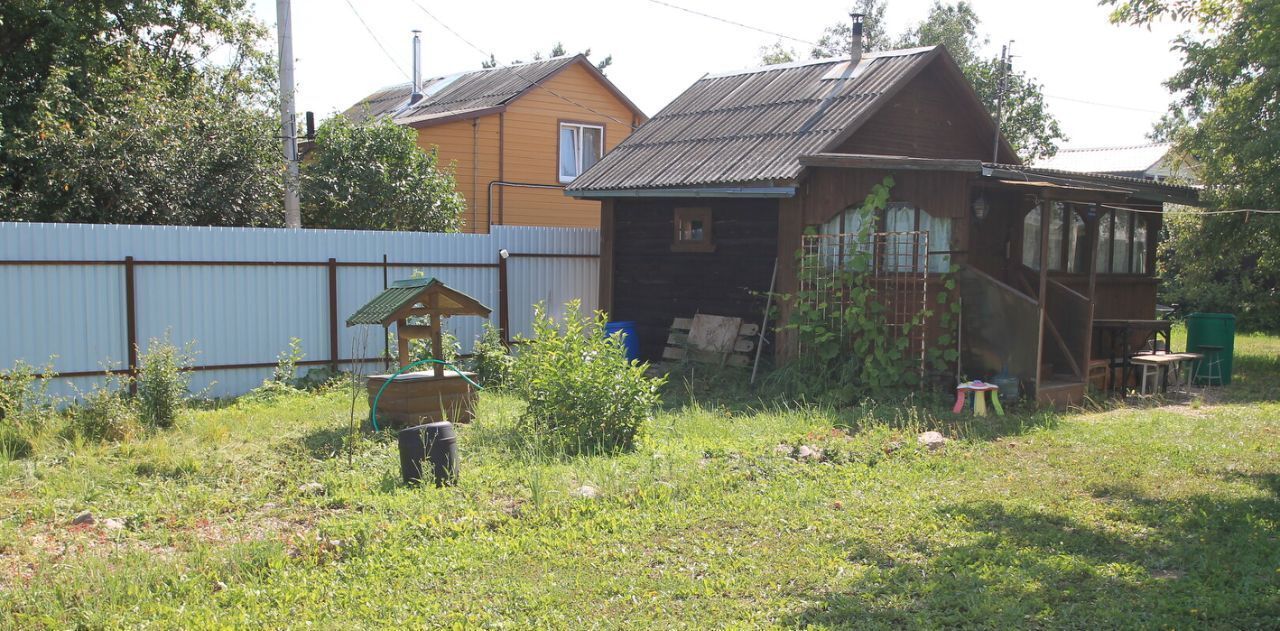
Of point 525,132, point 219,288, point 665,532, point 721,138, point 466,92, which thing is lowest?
point 665,532

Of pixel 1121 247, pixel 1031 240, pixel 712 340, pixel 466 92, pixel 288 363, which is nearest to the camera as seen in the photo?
pixel 288 363

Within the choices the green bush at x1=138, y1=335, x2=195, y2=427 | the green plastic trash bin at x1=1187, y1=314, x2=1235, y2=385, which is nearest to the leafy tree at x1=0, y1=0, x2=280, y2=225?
the green bush at x1=138, y1=335, x2=195, y2=427

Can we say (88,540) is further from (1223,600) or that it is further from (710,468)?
(1223,600)

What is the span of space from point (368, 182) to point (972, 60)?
2918 centimetres

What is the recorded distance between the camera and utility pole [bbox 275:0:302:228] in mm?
14125

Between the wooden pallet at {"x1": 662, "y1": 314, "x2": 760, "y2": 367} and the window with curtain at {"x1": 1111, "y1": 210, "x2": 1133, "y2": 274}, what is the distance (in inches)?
216

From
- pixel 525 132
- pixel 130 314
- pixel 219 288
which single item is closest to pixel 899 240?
pixel 219 288

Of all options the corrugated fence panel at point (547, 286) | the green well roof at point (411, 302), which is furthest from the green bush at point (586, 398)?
the corrugated fence panel at point (547, 286)

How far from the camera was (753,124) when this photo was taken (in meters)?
13.8

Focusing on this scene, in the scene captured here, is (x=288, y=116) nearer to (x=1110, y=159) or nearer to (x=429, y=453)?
(x=429, y=453)

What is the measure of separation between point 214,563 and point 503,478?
7.46 ft

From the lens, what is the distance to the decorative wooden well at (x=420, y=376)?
29.1 feet

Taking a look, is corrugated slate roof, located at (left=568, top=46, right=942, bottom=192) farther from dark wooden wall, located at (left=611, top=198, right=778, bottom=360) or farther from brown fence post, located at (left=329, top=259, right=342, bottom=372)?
brown fence post, located at (left=329, top=259, right=342, bottom=372)

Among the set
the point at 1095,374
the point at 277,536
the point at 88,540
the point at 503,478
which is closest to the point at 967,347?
the point at 1095,374
